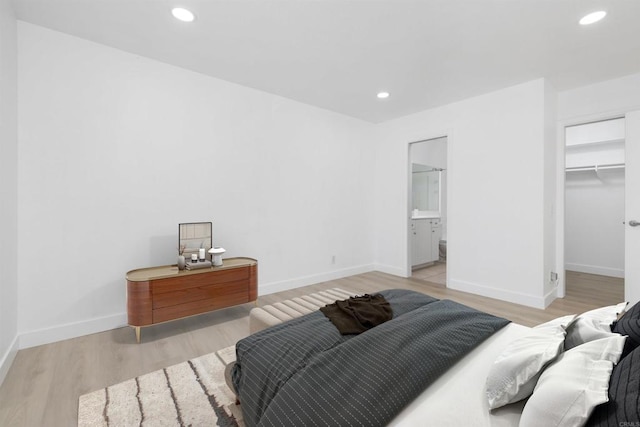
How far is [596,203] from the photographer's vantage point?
495 centimetres

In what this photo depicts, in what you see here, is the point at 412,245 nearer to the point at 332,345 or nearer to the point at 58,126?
the point at 332,345

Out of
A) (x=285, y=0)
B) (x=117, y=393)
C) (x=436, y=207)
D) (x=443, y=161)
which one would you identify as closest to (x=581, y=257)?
(x=436, y=207)

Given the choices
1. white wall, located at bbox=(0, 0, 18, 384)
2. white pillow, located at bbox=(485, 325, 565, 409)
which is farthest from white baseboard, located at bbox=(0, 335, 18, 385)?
white pillow, located at bbox=(485, 325, 565, 409)

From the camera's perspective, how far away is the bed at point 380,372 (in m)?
0.97

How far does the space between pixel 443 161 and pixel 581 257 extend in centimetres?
322

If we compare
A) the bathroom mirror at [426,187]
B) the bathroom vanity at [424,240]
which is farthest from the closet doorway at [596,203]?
the bathroom mirror at [426,187]

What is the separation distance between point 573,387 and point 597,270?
5841mm

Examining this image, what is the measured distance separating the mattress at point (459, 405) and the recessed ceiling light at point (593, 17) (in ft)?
9.12

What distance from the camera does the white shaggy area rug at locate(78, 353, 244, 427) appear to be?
1.60m

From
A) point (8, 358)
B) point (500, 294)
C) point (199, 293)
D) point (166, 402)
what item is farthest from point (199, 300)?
point (500, 294)

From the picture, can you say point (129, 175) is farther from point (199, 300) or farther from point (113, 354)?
point (113, 354)

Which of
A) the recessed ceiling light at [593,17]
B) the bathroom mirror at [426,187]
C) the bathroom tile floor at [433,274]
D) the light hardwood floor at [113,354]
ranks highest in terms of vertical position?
the recessed ceiling light at [593,17]

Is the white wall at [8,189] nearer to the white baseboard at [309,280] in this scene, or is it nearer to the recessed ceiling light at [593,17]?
the white baseboard at [309,280]

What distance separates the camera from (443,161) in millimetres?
6949
